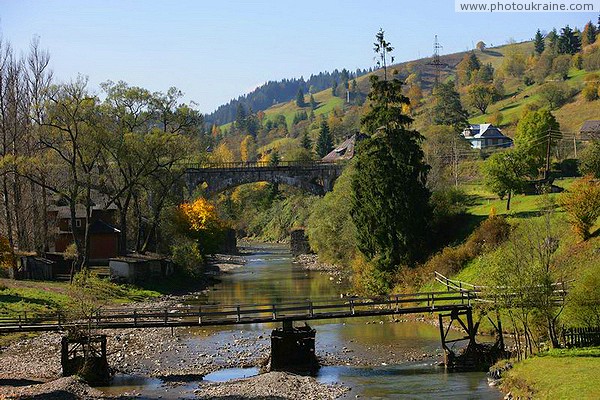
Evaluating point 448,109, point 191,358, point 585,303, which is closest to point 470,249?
point 585,303

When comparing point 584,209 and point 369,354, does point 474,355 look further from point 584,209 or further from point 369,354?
point 584,209

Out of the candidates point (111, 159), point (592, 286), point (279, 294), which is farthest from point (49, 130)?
point (592, 286)

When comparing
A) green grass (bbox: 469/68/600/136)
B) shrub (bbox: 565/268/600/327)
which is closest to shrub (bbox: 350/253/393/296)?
shrub (bbox: 565/268/600/327)

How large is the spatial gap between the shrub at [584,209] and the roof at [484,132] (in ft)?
290

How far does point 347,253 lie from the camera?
273 feet

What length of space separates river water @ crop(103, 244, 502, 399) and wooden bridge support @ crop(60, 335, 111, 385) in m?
1.01

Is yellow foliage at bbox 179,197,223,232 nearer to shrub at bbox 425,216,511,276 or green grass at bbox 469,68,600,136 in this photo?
shrub at bbox 425,216,511,276

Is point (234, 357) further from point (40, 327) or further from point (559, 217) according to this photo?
point (559, 217)

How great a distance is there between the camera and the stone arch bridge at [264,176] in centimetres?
12431

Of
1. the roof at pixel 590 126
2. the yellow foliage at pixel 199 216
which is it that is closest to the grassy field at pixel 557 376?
the yellow foliage at pixel 199 216

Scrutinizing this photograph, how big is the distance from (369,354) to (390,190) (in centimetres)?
2323

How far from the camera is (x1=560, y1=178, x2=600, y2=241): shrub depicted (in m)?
57.7

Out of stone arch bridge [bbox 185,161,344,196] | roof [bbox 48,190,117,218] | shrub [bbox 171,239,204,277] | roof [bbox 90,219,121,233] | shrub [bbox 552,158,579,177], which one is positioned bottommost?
shrub [bbox 171,239,204,277]

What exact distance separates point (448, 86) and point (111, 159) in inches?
3849
